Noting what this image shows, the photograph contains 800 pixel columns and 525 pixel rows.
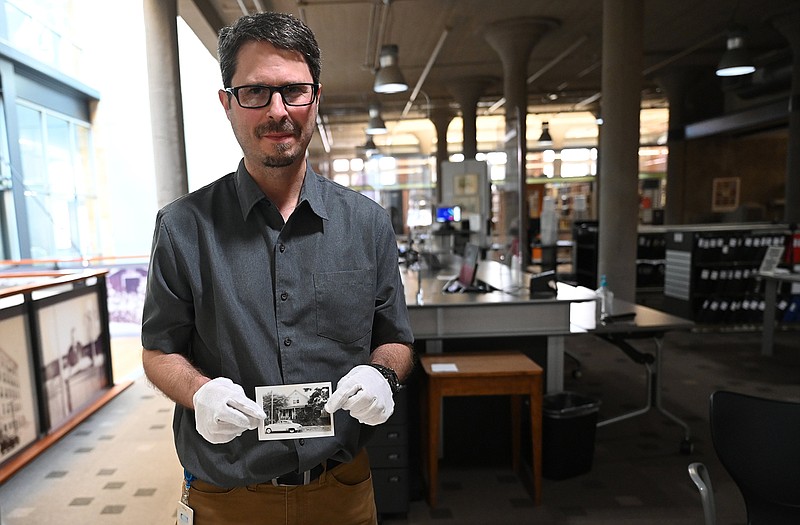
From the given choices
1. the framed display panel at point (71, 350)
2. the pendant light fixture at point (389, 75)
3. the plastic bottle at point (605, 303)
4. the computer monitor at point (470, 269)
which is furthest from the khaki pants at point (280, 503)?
the pendant light fixture at point (389, 75)

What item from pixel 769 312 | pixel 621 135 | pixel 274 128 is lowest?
pixel 769 312

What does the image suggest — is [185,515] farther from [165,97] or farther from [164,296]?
[165,97]

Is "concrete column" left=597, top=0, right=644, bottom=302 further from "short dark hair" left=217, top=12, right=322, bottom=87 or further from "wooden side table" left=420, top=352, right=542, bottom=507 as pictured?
"short dark hair" left=217, top=12, right=322, bottom=87

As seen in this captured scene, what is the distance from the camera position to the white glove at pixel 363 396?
108 cm

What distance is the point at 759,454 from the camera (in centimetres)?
163

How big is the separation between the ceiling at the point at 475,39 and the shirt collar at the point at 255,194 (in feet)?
21.1

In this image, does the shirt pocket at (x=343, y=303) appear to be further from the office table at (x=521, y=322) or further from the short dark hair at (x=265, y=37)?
the office table at (x=521, y=322)

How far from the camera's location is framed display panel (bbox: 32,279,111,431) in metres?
3.77

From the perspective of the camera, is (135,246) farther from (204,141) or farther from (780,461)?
(780,461)

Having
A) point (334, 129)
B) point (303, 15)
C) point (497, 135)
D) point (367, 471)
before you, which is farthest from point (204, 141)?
point (497, 135)

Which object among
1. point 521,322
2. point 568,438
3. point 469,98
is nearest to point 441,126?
point 469,98

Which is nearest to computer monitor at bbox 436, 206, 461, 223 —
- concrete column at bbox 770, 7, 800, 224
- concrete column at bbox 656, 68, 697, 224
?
concrete column at bbox 770, 7, 800, 224

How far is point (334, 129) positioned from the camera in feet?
64.7

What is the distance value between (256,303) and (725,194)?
16.4 m
